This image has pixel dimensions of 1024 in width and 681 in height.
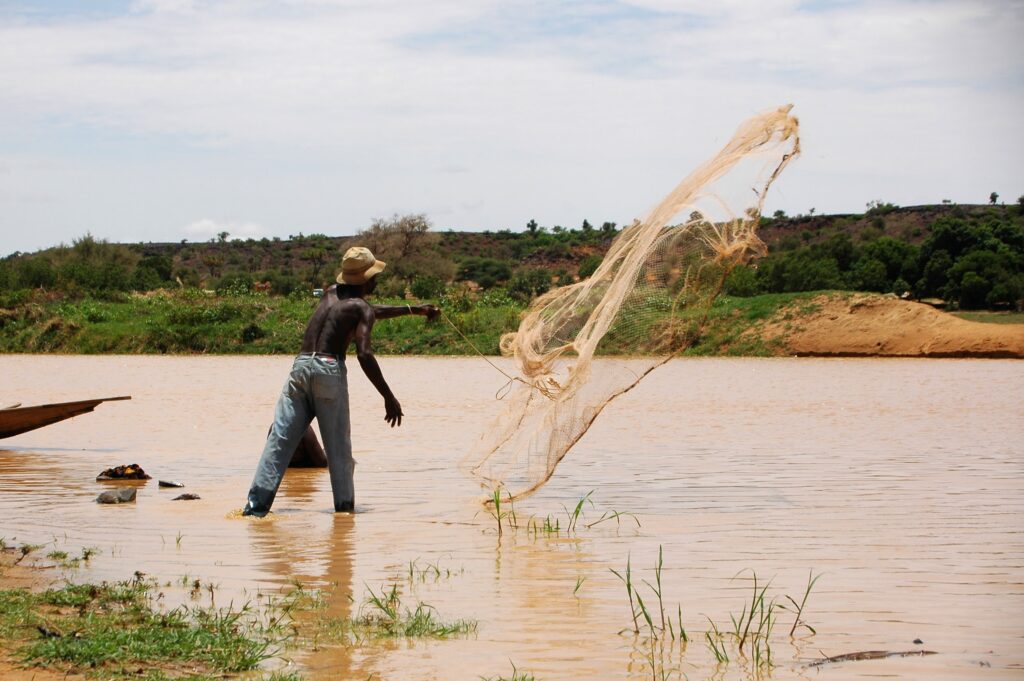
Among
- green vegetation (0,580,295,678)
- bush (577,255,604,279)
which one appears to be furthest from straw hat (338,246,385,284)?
bush (577,255,604,279)

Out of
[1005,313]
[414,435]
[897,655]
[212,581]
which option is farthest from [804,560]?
[1005,313]

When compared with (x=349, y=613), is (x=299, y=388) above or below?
above

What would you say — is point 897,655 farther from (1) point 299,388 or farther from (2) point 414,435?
(2) point 414,435

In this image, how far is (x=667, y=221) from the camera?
7.39m

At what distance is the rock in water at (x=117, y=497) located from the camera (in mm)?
8570

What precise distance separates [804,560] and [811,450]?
18.8 ft

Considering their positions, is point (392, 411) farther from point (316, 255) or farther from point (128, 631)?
point (316, 255)

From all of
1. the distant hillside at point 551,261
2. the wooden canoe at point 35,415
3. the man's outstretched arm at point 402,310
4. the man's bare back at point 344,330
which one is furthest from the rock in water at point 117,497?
the distant hillside at point 551,261

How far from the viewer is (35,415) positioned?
36.9ft

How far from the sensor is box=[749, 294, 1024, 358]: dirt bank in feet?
107

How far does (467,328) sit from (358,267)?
87.7 feet

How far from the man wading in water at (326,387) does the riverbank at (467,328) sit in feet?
80.3

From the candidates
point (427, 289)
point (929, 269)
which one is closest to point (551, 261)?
point (427, 289)

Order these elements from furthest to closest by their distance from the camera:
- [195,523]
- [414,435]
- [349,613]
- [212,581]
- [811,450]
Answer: [414,435] < [811,450] < [195,523] < [212,581] < [349,613]
